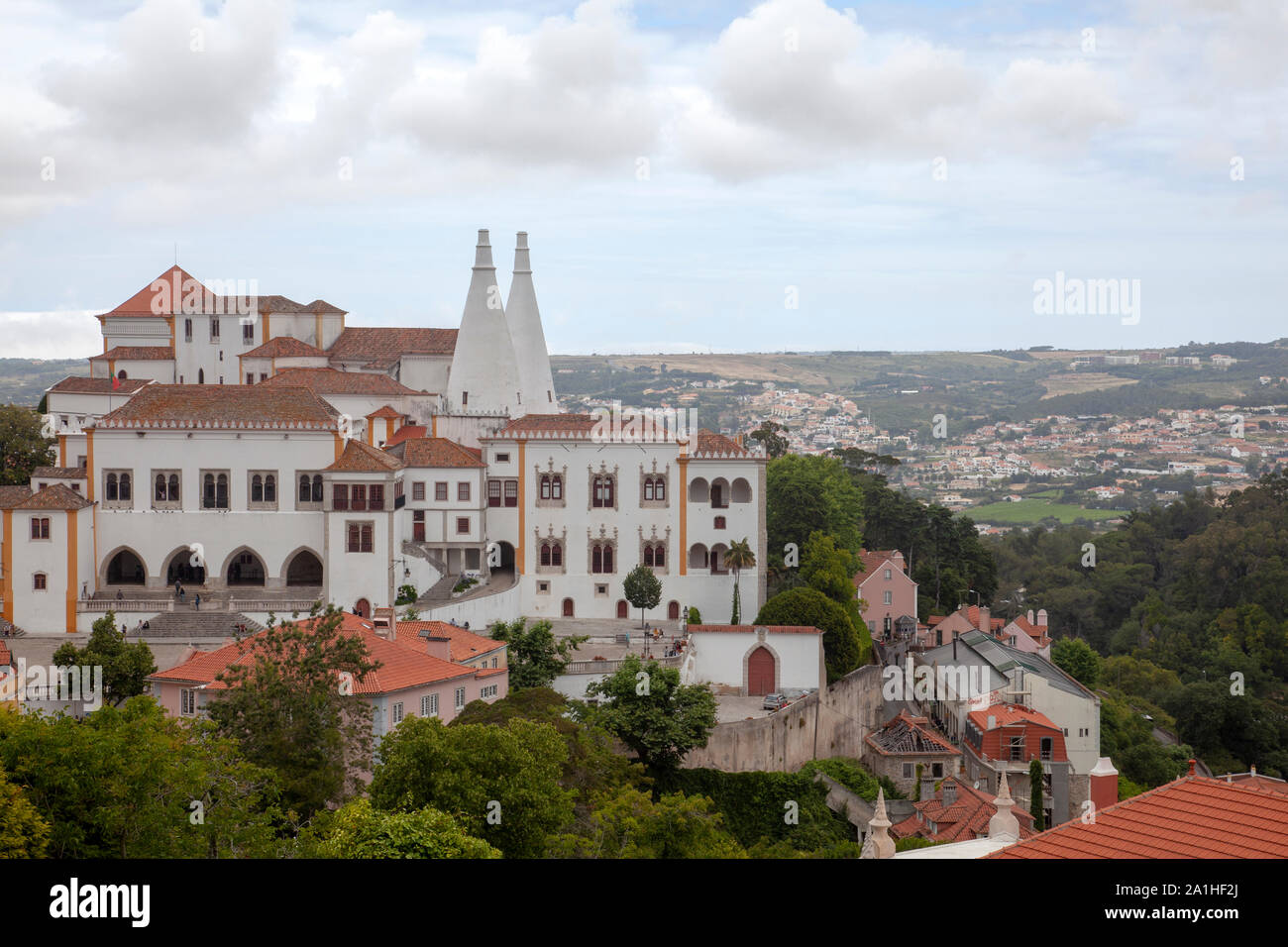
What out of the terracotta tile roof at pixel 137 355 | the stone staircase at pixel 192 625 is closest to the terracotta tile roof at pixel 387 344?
the terracotta tile roof at pixel 137 355

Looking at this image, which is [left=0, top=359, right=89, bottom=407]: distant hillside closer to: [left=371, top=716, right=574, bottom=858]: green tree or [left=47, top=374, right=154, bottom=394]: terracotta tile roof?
[left=47, top=374, right=154, bottom=394]: terracotta tile roof

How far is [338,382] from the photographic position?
53.6 meters

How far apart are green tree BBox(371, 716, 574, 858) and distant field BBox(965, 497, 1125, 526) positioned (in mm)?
118784

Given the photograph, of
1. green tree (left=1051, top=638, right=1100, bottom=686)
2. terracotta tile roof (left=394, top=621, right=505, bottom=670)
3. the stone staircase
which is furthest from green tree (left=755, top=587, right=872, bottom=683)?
green tree (left=1051, top=638, right=1100, bottom=686)

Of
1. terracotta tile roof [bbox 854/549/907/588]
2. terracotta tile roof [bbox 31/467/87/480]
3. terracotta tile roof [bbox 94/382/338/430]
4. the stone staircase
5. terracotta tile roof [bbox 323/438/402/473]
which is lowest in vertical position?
terracotta tile roof [bbox 854/549/907/588]

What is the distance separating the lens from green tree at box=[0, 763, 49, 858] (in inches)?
745

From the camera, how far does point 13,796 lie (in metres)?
19.8

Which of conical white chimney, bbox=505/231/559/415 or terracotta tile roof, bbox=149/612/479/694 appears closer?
terracotta tile roof, bbox=149/612/479/694

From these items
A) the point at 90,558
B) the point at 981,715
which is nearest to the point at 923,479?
the point at 981,715

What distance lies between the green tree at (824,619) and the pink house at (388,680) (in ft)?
41.3

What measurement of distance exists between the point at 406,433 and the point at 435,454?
17.8 ft

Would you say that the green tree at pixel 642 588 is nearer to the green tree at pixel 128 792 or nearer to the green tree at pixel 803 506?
the green tree at pixel 803 506
